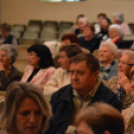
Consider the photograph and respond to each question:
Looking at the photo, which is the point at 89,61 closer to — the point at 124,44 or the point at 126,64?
the point at 126,64

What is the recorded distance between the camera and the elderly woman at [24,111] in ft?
5.27

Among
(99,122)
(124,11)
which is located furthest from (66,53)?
(124,11)

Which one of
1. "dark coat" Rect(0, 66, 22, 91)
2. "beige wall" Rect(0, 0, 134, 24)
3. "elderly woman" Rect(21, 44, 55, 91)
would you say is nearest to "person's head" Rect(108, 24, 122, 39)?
"elderly woman" Rect(21, 44, 55, 91)

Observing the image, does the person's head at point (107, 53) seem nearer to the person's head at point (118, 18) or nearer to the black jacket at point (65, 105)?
the black jacket at point (65, 105)

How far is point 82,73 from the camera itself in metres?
2.15

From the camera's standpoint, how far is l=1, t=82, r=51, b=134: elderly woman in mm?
1606

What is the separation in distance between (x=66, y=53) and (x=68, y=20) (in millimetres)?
5328

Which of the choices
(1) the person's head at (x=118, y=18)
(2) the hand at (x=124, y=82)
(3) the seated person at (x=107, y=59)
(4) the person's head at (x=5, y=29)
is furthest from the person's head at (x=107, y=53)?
(4) the person's head at (x=5, y=29)

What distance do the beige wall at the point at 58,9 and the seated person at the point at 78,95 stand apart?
19.5 feet

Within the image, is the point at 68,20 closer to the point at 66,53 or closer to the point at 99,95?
the point at 66,53

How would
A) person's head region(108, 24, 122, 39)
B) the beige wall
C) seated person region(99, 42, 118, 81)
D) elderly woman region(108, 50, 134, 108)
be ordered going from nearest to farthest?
elderly woman region(108, 50, 134, 108)
seated person region(99, 42, 118, 81)
person's head region(108, 24, 122, 39)
the beige wall

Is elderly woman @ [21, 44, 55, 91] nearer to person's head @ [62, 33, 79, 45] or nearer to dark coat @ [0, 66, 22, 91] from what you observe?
dark coat @ [0, 66, 22, 91]

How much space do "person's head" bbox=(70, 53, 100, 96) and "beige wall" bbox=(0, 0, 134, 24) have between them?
594 centimetres

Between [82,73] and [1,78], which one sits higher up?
[82,73]
